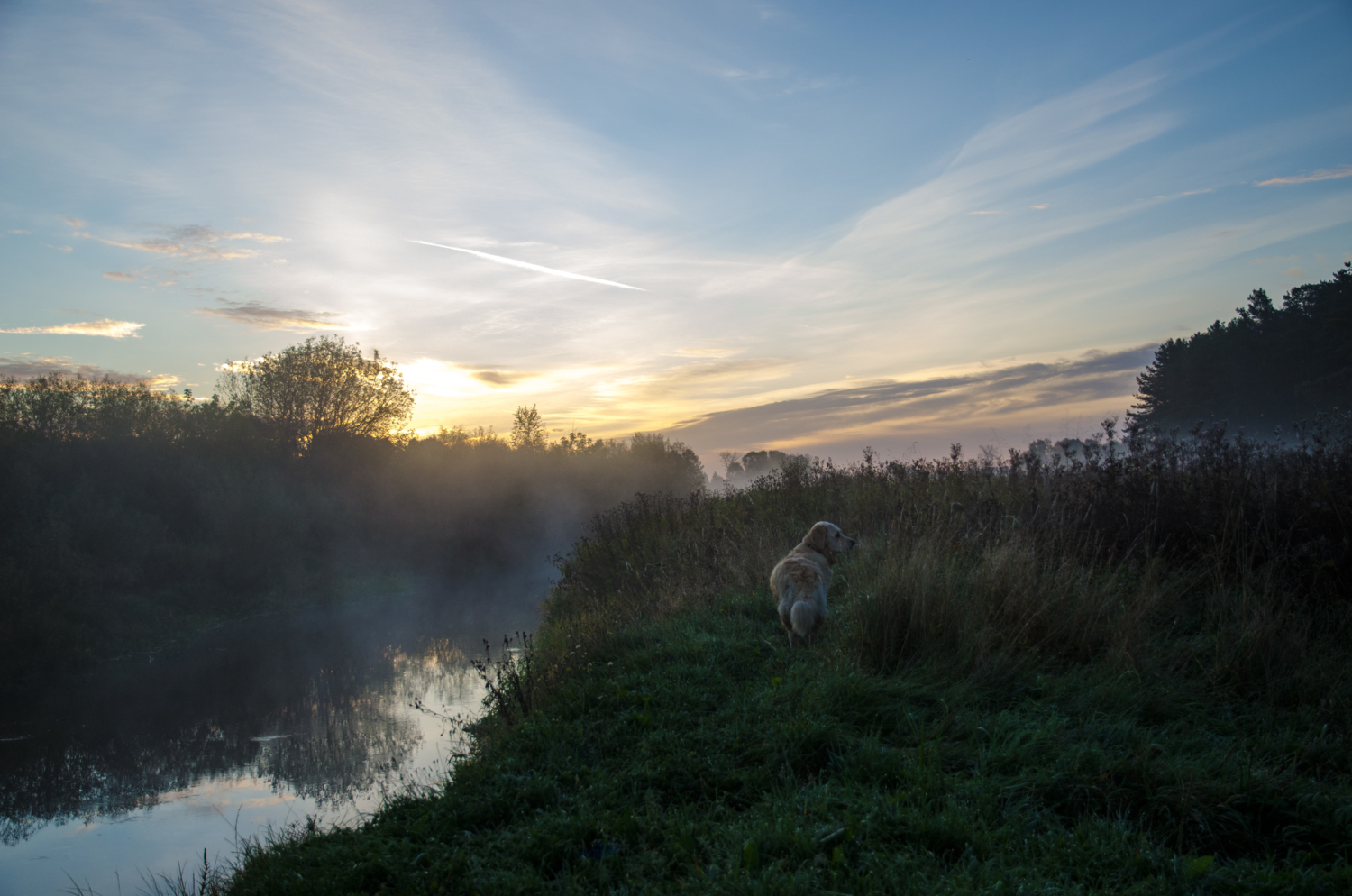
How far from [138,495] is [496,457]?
59.2 feet

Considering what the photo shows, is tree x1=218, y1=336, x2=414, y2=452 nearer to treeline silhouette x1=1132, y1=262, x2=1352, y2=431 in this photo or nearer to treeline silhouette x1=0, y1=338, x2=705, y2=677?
treeline silhouette x1=0, y1=338, x2=705, y2=677

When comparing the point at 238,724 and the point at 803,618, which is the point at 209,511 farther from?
the point at 803,618

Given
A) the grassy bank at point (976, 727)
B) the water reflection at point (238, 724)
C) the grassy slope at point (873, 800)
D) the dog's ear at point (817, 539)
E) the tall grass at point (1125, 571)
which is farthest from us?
the water reflection at point (238, 724)

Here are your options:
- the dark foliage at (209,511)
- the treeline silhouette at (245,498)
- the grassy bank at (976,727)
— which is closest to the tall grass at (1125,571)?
the grassy bank at (976,727)

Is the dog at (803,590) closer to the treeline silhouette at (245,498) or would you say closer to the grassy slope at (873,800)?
the grassy slope at (873,800)

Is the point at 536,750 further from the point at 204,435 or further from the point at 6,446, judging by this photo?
the point at 204,435

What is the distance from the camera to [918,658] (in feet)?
15.8

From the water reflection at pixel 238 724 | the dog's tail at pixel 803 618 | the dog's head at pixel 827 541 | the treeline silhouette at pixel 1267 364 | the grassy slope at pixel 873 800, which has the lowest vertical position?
the water reflection at pixel 238 724

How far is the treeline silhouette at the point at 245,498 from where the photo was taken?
17.8 meters

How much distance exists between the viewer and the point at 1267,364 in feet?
106

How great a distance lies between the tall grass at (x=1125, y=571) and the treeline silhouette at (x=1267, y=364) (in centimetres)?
2266

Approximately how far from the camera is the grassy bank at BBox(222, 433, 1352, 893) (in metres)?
2.91

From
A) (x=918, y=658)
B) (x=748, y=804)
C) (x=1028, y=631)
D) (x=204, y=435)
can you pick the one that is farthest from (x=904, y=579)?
(x=204, y=435)

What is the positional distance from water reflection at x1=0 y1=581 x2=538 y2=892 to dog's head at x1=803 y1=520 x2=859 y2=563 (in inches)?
202
